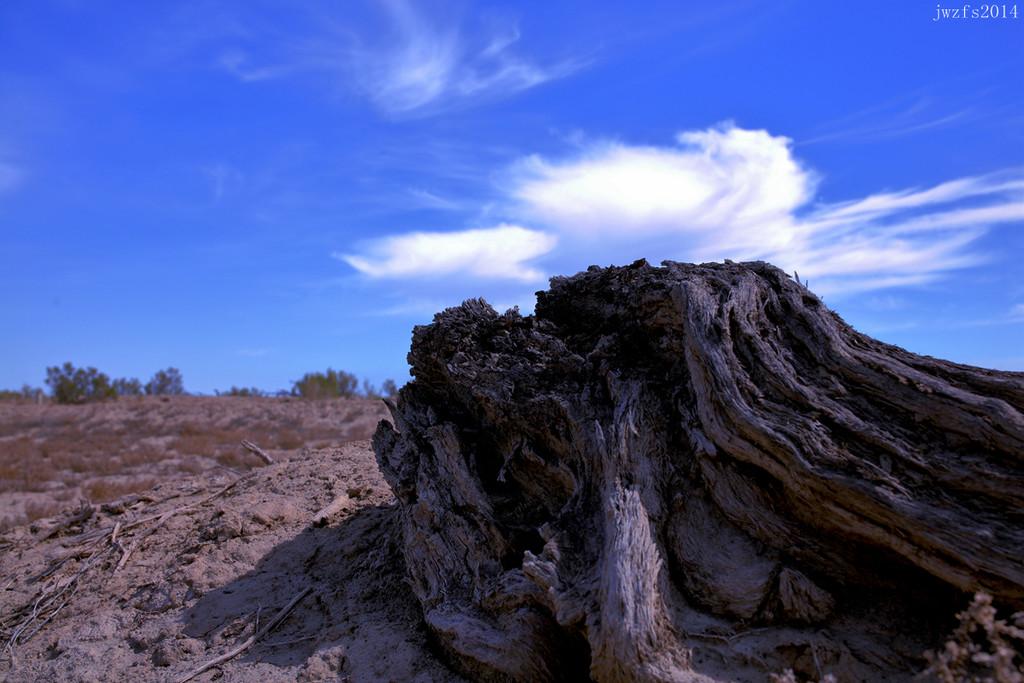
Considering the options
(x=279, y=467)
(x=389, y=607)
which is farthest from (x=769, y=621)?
(x=279, y=467)

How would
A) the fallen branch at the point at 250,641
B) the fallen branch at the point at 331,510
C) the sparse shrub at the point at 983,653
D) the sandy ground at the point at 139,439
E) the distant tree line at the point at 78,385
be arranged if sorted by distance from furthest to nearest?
the distant tree line at the point at 78,385, the sandy ground at the point at 139,439, the fallen branch at the point at 331,510, the fallen branch at the point at 250,641, the sparse shrub at the point at 983,653

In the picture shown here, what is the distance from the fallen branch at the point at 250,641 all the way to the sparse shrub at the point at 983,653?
4477 mm

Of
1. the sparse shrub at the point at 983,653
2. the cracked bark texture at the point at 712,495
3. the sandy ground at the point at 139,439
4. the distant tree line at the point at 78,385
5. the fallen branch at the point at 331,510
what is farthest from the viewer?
the distant tree line at the point at 78,385

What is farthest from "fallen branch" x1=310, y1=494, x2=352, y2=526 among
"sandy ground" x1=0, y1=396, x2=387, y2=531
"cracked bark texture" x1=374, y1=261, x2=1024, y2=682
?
"sandy ground" x1=0, y1=396, x2=387, y2=531

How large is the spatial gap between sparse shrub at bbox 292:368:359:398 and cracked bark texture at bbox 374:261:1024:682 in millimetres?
29146

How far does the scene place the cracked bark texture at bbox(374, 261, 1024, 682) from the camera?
14.1 ft

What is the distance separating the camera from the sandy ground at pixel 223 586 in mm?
5887

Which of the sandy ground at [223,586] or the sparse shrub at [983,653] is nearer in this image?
the sparse shrub at [983,653]

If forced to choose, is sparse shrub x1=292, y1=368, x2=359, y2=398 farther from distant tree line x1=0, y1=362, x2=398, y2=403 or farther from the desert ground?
the desert ground

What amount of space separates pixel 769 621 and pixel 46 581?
22.7 ft

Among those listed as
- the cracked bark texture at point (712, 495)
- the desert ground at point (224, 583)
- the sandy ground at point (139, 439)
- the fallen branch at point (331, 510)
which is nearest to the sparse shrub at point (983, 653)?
the cracked bark texture at point (712, 495)

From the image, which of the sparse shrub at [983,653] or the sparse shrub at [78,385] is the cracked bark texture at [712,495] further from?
the sparse shrub at [78,385]

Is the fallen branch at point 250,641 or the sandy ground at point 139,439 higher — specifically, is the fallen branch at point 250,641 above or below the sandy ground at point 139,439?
below

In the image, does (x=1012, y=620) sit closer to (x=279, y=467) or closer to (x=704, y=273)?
(x=704, y=273)
